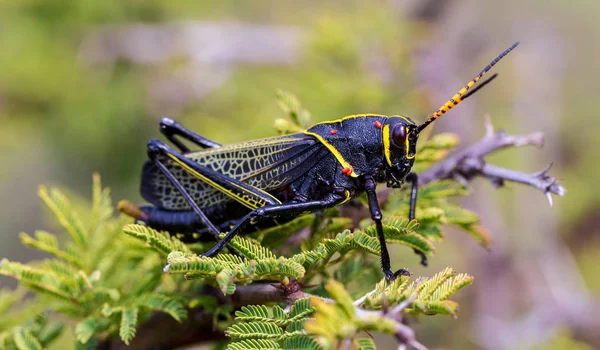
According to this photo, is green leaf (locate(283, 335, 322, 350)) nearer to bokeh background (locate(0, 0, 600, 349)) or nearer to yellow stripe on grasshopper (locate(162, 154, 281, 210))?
yellow stripe on grasshopper (locate(162, 154, 281, 210))

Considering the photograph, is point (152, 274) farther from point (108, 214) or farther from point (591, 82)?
point (591, 82)

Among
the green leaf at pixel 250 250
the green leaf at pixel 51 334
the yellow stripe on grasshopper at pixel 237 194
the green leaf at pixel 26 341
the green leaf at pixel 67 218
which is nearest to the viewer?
the green leaf at pixel 250 250

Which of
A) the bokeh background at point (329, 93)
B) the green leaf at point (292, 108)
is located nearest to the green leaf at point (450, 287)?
the green leaf at point (292, 108)

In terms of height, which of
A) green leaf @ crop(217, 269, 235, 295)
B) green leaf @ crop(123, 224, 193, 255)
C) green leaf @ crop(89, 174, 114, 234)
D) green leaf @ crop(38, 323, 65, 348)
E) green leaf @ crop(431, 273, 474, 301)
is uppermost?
green leaf @ crop(89, 174, 114, 234)

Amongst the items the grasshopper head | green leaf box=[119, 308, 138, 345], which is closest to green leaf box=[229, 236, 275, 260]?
green leaf box=[119, 308, 138, 345]

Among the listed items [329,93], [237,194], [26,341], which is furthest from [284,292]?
[329,93]

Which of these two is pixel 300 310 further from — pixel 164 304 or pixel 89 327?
pixel 89 327

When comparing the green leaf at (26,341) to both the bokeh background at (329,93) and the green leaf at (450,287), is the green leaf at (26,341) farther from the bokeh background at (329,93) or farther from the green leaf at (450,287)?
the bokeh background at (329,93)
